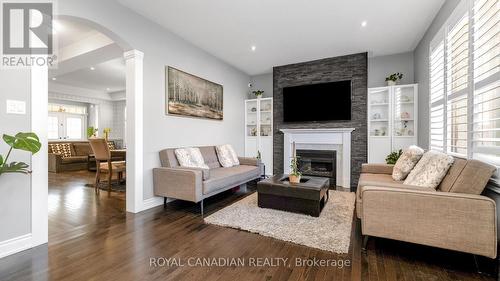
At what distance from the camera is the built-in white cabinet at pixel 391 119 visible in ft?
13.8

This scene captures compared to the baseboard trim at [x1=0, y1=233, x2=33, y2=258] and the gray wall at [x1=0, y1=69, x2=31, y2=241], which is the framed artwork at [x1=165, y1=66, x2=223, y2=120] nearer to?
the gray wall at [x1=0, y1=69, x2=31, y2=241]

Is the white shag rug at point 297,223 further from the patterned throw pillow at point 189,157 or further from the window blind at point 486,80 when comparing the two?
the window blind at point 486,80

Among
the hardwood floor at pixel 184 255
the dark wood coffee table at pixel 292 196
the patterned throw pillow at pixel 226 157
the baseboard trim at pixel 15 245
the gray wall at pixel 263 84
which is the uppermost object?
the gray wall at pixel 263 84

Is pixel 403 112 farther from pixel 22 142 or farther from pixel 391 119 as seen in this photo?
pixel 22 142

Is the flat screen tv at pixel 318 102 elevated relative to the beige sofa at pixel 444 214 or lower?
elevated

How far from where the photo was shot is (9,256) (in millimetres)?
1855

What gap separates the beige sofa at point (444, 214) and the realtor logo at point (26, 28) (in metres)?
3.35

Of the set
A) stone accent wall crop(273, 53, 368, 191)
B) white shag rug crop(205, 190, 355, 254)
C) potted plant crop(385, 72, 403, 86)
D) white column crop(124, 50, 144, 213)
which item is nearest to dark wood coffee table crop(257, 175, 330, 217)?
white shag rug crop(205, 190, 355, 254)

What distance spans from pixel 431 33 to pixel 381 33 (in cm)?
67

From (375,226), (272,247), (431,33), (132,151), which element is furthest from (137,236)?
(431,33)

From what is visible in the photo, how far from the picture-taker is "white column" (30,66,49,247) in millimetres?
2049

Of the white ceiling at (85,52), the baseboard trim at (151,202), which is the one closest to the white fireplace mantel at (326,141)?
the baseboard trim at (151,202)

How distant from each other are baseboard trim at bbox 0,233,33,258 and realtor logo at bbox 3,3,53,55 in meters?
1.63

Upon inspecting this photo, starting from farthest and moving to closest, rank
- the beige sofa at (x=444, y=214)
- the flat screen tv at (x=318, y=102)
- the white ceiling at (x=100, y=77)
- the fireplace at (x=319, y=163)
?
1. the white ceiling at (x=100, y=77)
2. the fireplace at (x=319, y=163)
3. the flat screen tv at (x=318, y=102)
4. the beige sofa at (x=444, y=214)
